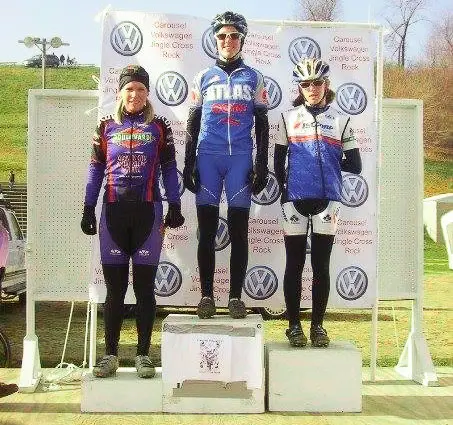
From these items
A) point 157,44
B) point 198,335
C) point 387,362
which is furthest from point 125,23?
point 387,362

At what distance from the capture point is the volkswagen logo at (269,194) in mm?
5594

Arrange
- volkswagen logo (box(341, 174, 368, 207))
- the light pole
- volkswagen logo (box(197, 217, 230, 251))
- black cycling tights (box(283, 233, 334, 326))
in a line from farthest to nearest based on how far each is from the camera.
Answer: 1. the light pole
2. volkswagen logo (box(341, 174, 368, 207))
3. volkswagen logo (box(197, 217, 230, 251))
4. black cycling tights (box(283, 233, 334, 326))

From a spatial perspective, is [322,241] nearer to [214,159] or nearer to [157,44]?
[214,159]

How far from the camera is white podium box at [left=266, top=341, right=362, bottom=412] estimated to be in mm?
4746

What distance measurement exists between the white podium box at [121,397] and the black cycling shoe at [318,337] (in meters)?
1.05

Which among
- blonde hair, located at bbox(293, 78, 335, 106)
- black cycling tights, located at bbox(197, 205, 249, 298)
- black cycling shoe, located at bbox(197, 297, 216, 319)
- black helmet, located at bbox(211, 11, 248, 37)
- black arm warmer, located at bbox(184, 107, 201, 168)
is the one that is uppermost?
black helmet, located at bbox(211, 11, 248, 37)

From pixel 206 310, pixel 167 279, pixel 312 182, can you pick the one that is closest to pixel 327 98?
pixel 312 182

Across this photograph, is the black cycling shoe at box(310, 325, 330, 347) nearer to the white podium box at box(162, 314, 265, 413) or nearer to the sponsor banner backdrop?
the white podium box at box(162, 314, 265, 413)

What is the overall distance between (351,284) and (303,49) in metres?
1.83

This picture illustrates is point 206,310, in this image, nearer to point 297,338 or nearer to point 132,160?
point 297,338

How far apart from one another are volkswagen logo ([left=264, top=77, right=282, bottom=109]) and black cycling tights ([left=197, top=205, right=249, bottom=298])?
111 centimetres

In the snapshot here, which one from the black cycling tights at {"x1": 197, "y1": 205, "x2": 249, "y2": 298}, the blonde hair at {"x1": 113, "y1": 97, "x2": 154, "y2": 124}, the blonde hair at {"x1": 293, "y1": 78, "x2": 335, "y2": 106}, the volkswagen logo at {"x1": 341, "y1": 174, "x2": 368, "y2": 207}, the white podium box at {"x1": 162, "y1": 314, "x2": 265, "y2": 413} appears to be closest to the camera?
the white podium box at {"x1": 162, "y1": 314, "x2": 265, "y2": 413}

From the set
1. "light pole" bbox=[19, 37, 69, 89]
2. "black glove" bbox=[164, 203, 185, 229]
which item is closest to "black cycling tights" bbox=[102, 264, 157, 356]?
"black glove" bbox=[164, 203, 185, 229]

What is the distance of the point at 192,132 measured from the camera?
499 centimetres
